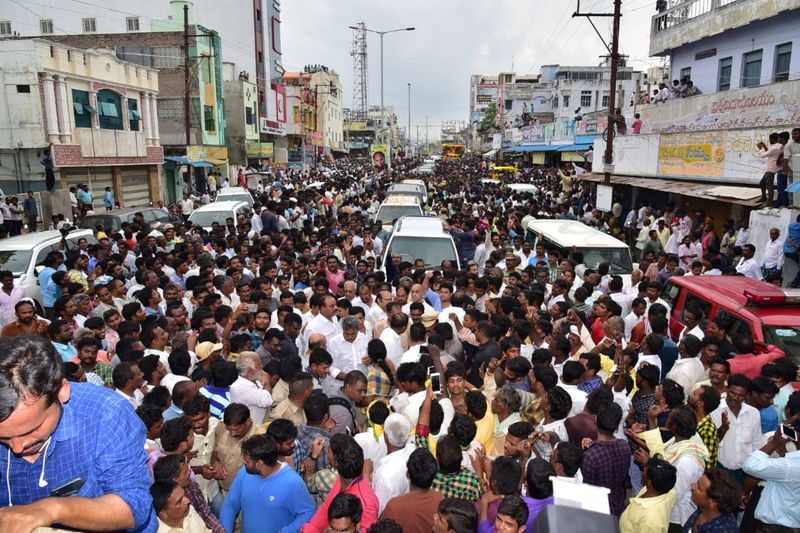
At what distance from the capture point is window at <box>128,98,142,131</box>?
25.0 meters

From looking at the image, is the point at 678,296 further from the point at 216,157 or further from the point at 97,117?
the point at 216,157

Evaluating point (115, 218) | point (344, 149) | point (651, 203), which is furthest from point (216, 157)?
point (344, 149)

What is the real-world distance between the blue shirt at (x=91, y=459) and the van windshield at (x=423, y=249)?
26.0 feet

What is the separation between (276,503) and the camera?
3281 millimetres

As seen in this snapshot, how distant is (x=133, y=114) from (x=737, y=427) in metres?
26.2

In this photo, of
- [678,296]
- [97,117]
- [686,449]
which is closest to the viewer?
[686,449]

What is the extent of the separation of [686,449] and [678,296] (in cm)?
409

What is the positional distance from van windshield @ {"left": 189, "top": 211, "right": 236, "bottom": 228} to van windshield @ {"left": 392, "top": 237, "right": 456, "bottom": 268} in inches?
264

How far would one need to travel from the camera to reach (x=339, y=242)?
1113 cm

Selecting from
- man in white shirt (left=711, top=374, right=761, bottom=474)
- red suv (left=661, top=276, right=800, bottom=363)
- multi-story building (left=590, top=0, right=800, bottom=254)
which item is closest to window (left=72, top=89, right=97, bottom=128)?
multi-story building (left=590, top=0, right=800, bottom=254)

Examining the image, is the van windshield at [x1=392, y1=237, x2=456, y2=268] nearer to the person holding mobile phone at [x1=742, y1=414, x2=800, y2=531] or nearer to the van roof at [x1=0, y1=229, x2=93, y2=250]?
the van roof at [x1=0, y1=229, x2=93, y2=250]

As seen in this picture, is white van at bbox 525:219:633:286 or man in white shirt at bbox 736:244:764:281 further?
man in white shirt at bbox 736:244:764:281

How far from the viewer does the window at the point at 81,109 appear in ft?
69.9

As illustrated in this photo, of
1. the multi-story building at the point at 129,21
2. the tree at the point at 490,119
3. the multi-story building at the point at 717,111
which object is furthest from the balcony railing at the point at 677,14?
the tree at the point at 490,119
